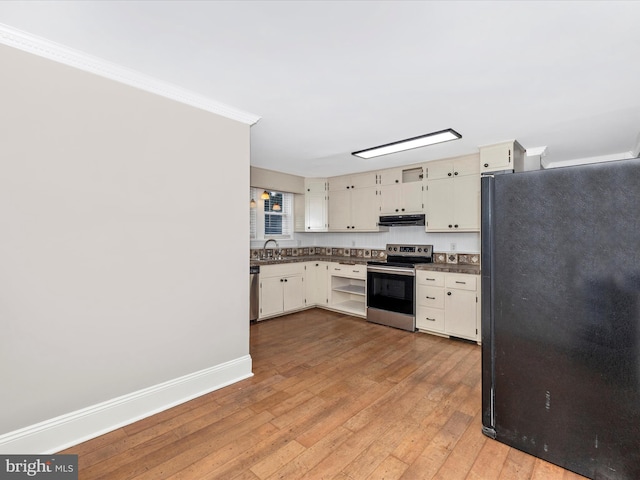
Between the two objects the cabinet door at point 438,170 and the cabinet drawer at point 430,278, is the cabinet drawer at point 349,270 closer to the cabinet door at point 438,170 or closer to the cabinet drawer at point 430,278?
the cabinet drawer at point 430,278

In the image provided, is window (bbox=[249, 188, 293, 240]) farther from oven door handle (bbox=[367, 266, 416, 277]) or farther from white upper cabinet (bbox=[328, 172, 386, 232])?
oven door handle (bbox=[367, 266, 416, 277])

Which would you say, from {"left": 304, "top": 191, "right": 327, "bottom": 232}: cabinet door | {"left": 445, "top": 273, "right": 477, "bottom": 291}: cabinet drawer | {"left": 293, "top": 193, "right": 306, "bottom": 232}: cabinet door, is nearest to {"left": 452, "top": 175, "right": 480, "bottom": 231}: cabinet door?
{"left": 445, "top": 273, "right": 477, "bottom": 291}: cabinet drawer

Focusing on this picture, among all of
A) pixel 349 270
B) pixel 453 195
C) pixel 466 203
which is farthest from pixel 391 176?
pixel 349 270

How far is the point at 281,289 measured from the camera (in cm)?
486

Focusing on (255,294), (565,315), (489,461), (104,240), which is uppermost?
(104,240)

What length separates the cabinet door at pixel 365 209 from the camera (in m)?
5.04

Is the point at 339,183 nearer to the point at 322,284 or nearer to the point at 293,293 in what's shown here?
the point at 322,284

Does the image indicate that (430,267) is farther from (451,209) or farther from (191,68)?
(191,68)

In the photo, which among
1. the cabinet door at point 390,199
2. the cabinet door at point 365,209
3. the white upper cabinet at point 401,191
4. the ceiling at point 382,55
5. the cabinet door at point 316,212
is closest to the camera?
the ceiling at point 382,55

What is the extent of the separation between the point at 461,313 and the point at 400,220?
5.26ft

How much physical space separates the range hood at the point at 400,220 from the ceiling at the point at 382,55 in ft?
5.24

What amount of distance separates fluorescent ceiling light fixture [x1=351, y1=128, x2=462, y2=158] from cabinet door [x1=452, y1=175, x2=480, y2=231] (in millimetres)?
851

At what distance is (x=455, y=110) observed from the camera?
2.69 meters

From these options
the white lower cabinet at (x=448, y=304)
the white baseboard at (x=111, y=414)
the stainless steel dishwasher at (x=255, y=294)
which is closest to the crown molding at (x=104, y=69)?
the white baseboard at (x=111, y=414)
